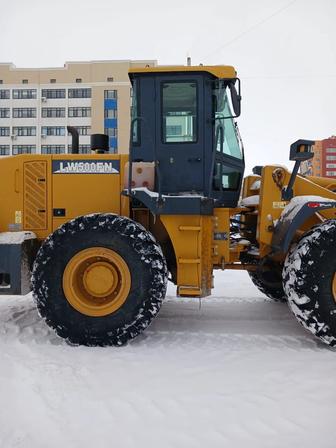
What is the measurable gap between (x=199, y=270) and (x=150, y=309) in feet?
2.12

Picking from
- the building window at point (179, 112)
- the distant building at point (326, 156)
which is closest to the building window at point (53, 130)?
the distant building at point (326, 156)

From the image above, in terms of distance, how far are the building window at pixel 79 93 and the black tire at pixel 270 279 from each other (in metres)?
53.1

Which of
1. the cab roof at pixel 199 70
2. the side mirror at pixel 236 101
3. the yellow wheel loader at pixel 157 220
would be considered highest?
the cab roof at pixel 199 70

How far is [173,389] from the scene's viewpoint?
10.6ft

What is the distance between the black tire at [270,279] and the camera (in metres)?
5.35

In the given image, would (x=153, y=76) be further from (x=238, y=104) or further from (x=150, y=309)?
(x=150, y=309)

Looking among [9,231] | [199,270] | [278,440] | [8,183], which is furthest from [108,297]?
[278,440]

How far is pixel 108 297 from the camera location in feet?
14.3

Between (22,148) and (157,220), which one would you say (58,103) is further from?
(157,220)

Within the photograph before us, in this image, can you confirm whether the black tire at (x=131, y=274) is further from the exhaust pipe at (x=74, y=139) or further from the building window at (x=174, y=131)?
the exhaust pipe at (x=74, y=139)

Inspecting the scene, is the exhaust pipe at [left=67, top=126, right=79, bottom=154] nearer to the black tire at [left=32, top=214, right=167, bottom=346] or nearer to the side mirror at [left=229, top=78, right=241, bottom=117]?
the black tire at [left=32, top=214, right=167, bottom=346]

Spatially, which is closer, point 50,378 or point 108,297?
point 50,378

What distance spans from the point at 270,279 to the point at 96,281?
106 inches

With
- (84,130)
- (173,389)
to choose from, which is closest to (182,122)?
(173,389)
